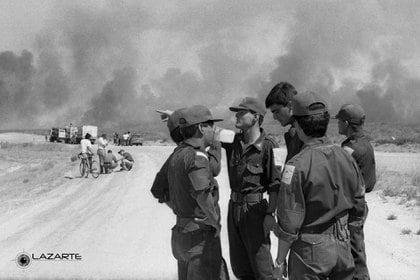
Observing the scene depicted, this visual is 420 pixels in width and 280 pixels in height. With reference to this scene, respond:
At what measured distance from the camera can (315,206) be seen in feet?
10.5

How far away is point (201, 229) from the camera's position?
3971 mm

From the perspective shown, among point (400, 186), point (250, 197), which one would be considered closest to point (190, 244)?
point (250, 197)

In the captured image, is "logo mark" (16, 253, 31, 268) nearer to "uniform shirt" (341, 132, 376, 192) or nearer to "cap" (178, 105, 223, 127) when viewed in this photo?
"cap" (178, 105, 223, 127)

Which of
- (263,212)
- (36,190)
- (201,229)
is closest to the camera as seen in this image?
(201,229)

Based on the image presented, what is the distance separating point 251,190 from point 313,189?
1.41 metres

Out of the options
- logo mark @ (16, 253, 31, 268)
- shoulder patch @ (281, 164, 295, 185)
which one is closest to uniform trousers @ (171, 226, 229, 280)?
shoulder patch @ (281, 164, 295, 185)

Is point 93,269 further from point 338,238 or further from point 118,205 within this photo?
point 118,205

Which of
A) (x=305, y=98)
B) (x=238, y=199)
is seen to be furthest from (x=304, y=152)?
(x=238, y=199)

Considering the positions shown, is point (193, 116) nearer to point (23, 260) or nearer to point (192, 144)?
point (192, 144)

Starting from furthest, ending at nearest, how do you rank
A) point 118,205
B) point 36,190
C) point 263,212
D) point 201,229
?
1. point 36,190
2. point 118,205
3. point 263,212
4. point 201,229

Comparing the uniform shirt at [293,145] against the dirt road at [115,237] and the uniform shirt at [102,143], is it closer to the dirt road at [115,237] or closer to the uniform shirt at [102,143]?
the dirt road at [115,237]

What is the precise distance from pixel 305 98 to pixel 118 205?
9.83m

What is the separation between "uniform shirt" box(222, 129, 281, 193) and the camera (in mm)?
4562

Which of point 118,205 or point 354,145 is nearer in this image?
point 354,145
